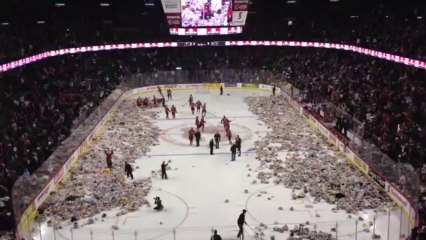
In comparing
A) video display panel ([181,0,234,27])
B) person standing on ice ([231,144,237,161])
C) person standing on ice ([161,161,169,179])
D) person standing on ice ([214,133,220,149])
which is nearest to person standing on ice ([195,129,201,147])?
person standing on ice ([214,133,220,149])

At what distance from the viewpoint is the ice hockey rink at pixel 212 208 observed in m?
14.7

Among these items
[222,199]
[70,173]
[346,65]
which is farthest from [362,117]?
[346,65]

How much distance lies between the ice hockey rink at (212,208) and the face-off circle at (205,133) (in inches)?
10.5

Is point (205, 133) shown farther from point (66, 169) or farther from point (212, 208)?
point (212, 208)

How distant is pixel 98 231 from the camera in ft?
49.5

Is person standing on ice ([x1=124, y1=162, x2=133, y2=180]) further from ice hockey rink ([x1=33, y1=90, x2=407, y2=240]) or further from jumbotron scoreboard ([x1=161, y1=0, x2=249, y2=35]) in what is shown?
jumbotron scoreboard ([x1=161, y1=0, x2=249, y2=35])

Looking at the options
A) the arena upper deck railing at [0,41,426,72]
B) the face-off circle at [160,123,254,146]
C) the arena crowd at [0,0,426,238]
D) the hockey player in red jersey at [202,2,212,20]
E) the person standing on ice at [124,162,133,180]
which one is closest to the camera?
the person standing on ice at [124,162,133,180]

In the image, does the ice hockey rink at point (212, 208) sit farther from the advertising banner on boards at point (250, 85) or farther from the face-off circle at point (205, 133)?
the advertising banner on boards at point (250, 85)

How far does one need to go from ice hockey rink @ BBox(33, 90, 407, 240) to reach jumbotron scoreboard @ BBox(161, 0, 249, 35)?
13.4m

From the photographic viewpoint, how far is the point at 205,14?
3656 cm

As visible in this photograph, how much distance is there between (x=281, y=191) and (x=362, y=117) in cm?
853

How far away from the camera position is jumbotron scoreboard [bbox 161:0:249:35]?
118 feet

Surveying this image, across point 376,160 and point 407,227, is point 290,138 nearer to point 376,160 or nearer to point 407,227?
point 376,160

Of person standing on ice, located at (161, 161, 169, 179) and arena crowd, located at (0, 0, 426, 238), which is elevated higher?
arena crowd, located at (0, 0, 426, 238)
